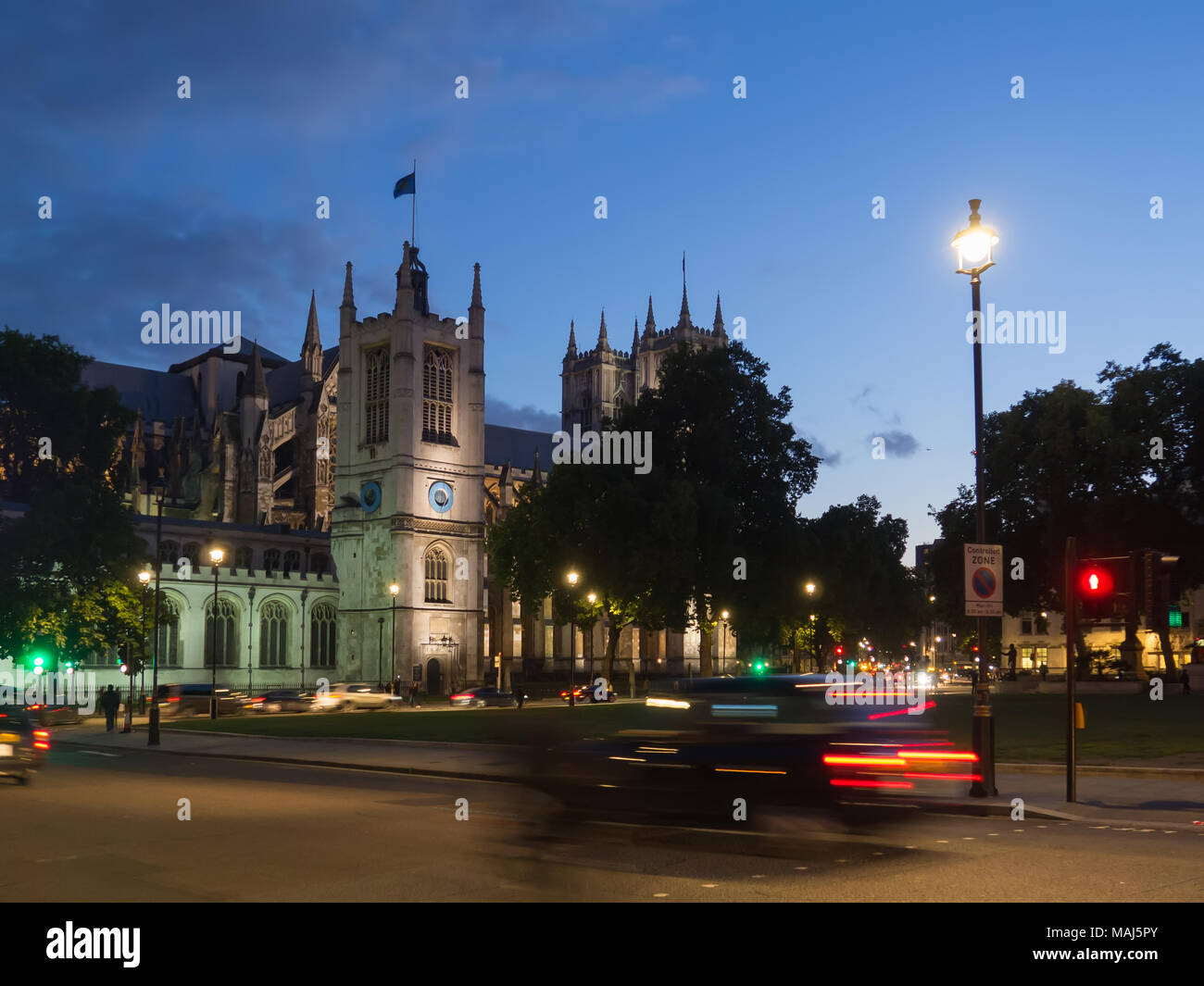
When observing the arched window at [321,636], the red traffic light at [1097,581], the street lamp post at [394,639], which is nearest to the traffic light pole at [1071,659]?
the red traffic light at [1097,581]

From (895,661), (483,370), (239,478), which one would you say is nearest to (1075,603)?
(483,370)

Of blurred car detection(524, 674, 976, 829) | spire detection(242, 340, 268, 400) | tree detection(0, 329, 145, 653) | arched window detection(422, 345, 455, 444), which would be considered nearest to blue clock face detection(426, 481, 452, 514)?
arched window detection(422, 345, 455, 444)

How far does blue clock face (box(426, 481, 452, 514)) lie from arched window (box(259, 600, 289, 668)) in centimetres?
1300

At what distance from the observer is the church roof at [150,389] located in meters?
101

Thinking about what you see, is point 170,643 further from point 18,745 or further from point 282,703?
point 18,745

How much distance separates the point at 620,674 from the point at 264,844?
96.3 metres

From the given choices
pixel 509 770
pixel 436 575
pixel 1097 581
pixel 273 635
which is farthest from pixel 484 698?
pixel 1097 581

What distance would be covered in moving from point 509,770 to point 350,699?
1692 inches

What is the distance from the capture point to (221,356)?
10675 centimetres

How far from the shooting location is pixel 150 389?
342ft

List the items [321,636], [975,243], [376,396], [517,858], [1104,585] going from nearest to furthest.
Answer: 1. [517,858]
2. [1104,585]
3. [975,243]
4. [321,636]
5. [376,396]

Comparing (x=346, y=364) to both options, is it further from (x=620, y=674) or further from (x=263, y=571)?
(x=620, y=674)

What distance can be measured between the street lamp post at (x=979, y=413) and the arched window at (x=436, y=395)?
6916 centimetres

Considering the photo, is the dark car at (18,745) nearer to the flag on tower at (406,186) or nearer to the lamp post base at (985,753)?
the lamp post base at (985,753)
